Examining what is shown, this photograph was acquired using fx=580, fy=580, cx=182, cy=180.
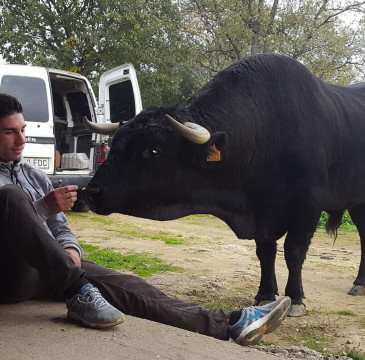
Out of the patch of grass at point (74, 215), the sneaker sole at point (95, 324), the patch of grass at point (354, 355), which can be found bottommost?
the patch of grass at point (74, 215)

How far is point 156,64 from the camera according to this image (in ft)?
62.6

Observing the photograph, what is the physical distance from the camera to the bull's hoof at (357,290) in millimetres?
6129

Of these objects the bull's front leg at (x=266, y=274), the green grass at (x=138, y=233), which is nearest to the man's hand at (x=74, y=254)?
the bull's front leg at (x=266, y=274)

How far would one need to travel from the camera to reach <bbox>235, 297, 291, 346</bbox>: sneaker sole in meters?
→ 3.45

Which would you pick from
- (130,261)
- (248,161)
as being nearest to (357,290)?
(248,161)

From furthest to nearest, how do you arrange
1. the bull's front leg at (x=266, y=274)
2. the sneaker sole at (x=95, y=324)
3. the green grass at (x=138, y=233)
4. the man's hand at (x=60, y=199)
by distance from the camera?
1. the green grass at (x=138, y=233)
2. the bull's front leg at (x=266, y=274)
3. the man's hand at (x=60, y=199)
4. the sneaker sole at (x=95, y=324)

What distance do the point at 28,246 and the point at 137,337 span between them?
801mm

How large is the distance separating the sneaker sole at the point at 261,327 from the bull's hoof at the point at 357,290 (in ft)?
9.34

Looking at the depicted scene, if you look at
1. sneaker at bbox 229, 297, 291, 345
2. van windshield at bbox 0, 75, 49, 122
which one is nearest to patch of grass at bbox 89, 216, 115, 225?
van windshield at bbox 0, 75, 49, 122

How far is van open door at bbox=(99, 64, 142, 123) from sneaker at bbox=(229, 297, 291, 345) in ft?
25.1

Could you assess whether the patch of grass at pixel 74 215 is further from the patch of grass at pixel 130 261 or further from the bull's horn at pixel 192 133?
the bull's horn at pixel 192 133

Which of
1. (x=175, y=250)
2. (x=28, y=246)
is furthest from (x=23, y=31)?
(x=28, y=246)

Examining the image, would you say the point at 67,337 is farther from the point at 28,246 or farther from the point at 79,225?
the point at 79,225

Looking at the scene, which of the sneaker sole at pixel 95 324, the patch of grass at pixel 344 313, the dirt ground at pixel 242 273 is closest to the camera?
the sneaker sole at pixel 95 324
